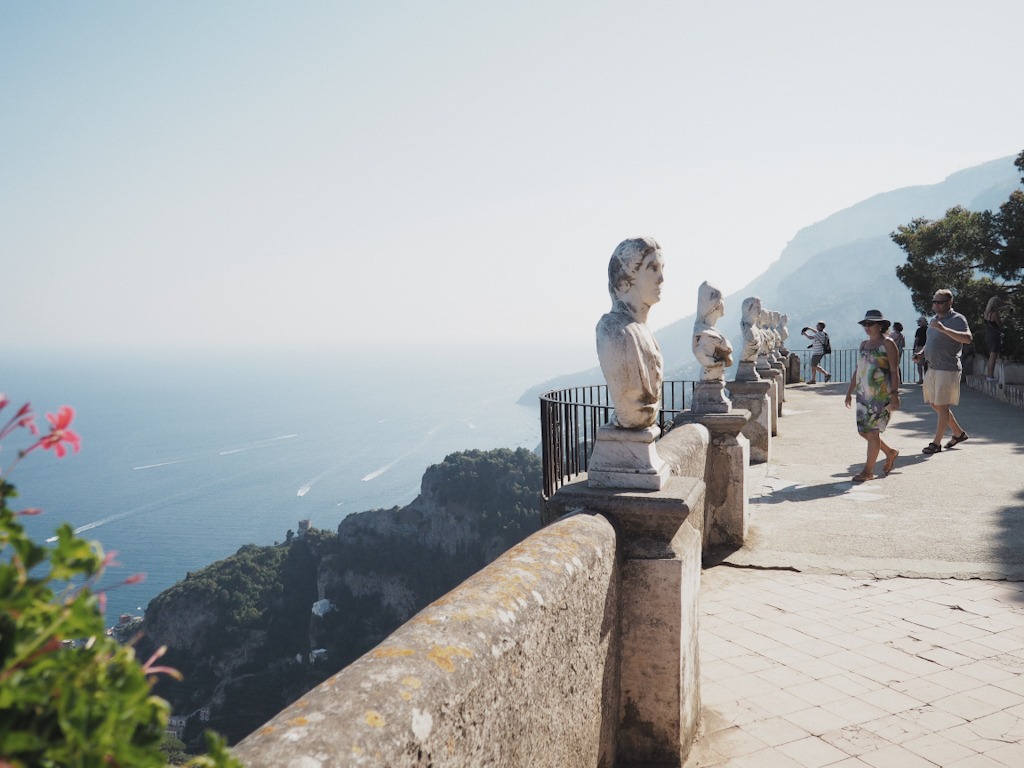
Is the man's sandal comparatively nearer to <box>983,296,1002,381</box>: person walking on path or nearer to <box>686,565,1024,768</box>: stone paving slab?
<box>983,296,1002,381</box>: person walking on path

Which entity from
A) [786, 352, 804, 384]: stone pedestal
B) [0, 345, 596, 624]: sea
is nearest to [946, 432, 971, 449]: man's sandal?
[786, 352, 804, 384]: stone pedestal

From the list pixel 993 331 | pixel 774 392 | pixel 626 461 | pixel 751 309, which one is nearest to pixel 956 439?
pixel 774 392

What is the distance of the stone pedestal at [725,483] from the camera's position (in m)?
6.23

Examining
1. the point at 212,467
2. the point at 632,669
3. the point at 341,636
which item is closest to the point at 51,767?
the point at 632,669

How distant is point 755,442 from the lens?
9953 mm

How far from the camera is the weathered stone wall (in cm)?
141

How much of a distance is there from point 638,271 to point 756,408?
6939 millimetres

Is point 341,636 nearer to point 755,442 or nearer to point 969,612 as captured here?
point 755,442

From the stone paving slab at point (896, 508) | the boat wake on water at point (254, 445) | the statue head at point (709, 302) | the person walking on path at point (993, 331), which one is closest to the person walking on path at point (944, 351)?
the stone paving slab at point (896, 508)

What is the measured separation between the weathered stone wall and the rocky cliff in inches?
1823

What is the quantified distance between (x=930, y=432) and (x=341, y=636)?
49549 mm

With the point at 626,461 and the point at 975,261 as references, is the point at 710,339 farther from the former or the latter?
the point at 975,261

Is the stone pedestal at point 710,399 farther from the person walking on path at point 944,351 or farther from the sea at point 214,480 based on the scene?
the sea at point 214,480

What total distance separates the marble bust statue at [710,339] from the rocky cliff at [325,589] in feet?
140
